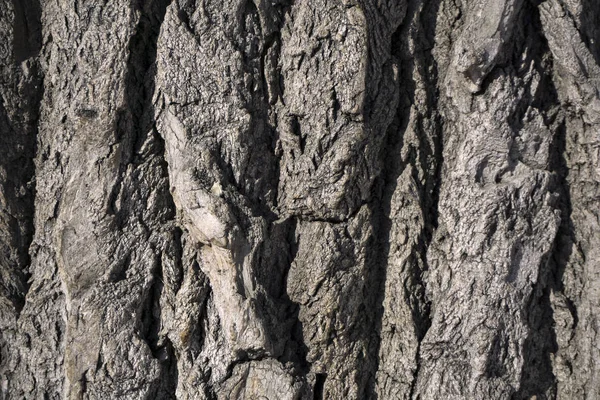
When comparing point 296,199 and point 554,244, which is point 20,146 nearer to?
point 296,199

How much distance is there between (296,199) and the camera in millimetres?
1524

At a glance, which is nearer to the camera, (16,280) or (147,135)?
(147,135)

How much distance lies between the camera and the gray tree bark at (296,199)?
4.89 ft

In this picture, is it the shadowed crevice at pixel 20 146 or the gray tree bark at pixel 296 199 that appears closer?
the gray tree bark at pixel 296 199

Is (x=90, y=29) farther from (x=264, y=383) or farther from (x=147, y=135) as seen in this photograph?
(x=264, y=383)

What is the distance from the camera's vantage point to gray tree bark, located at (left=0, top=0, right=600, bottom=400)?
1490 millimetres

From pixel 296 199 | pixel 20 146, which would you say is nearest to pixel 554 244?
pixel 296 199

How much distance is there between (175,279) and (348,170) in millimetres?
526

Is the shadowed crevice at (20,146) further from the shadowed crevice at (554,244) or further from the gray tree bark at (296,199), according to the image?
the shadowed crevice at (554,244)

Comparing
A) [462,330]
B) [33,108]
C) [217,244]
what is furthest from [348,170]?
[33,108]

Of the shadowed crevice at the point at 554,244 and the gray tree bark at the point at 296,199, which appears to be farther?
the shadowed crevice at the point at 554,244

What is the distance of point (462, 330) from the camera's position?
1528 millimetres

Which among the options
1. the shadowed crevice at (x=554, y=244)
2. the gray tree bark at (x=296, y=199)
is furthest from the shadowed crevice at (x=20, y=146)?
the shadowed crevice at (x=554, y=244)

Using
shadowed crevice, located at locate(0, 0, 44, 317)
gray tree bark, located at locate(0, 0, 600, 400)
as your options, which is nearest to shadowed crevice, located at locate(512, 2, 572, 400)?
gray tree bark, located at locate(0, 0, 600, 400)
